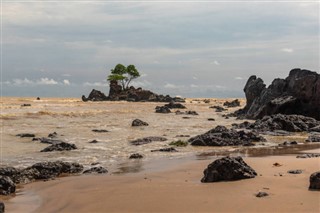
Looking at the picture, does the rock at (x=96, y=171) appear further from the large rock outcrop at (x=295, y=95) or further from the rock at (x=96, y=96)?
the rock at (x=96, y=96)

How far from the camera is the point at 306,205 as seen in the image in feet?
22.2

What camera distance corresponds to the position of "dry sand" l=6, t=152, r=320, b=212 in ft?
23.5

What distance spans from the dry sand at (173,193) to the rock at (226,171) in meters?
0.22

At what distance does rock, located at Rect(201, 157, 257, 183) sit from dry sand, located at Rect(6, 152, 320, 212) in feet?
0.73

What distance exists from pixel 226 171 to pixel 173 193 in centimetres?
143

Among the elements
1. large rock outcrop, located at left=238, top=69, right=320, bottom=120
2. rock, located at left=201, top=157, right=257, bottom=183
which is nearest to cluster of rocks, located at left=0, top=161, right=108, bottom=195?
rock, located at left=201, top=157, right=257, bottom=183

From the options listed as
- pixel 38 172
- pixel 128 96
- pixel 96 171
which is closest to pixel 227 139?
pixel 96 171

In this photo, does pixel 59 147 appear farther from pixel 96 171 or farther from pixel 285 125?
pixel 285 125

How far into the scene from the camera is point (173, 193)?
8.38m

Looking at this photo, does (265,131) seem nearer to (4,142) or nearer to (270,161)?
(270,161)

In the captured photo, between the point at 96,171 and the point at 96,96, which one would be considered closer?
the point at 96,171

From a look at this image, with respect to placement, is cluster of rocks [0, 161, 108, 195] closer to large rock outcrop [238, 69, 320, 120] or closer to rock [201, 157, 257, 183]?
rock [201, 157, 257, 183]

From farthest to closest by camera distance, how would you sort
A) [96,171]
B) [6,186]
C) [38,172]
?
1. [96,171]
2. [38,172]
3. [6,186]

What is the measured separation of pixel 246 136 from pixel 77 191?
10616mm
